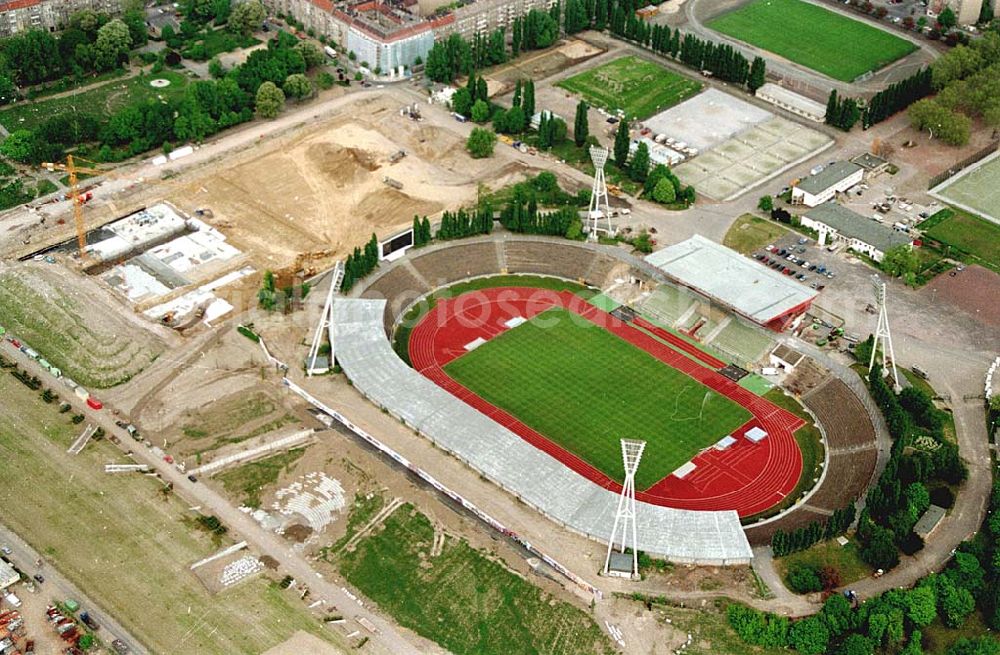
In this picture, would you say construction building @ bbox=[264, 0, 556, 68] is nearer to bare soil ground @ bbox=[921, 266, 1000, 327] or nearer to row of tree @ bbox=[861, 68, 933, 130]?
row of tree @ bbox=[861, 68, 933, 130]

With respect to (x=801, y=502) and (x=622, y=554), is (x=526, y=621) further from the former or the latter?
(x=801, y=502)

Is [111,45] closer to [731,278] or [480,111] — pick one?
[480,111]

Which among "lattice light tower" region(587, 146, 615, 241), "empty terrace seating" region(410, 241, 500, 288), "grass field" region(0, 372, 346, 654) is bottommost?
"grass field" region(0, 372, 346, 654)

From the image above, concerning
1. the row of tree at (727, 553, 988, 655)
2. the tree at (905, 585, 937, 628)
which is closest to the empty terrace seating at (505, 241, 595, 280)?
the row of tree at (727, 553, 988, 655)

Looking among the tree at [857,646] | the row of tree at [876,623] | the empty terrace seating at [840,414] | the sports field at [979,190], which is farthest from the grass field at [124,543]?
the sports field at [979,190]

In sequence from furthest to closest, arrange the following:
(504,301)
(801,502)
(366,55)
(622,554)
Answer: (366,55) < (504,301) < (801,502) < (622,554)

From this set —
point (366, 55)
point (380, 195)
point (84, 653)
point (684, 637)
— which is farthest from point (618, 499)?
point (366, 55)
